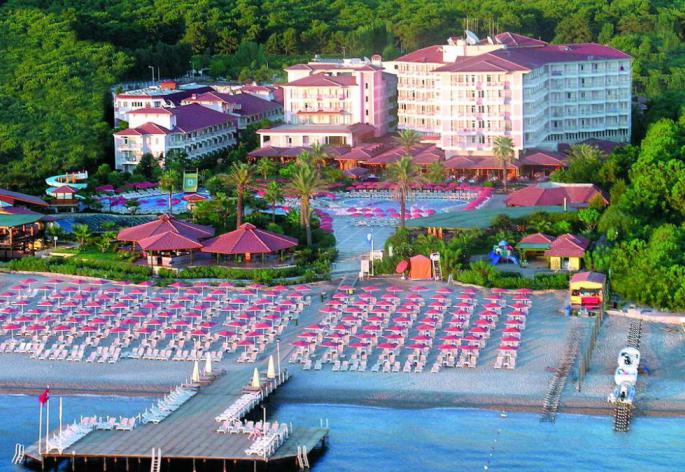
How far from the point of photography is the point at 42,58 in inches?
4306

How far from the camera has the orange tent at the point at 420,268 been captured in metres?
64.4

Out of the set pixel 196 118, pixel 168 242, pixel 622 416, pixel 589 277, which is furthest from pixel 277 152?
pixel 622 416

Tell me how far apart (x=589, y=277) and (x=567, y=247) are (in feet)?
17.6

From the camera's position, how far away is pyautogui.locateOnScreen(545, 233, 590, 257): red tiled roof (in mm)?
64875

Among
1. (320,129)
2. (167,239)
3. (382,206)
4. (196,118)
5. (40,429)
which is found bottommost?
(40,429)

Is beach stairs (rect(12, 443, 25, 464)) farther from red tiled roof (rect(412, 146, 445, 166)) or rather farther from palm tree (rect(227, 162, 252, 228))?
red tiled roof (rect(412, 146, 445, 166))

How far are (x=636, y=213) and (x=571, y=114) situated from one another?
27312mm

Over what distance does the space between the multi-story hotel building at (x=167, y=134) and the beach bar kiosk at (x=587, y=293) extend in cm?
3766

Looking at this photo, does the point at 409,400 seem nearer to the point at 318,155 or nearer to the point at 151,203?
the point at 151,203

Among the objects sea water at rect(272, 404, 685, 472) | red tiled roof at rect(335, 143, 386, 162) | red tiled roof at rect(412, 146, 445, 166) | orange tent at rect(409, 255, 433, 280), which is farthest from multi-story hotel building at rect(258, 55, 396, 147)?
sea water at rect(272, 404, 685, 472)

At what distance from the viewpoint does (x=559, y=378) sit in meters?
50.6

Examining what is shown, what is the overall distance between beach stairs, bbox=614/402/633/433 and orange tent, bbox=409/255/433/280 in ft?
56.7

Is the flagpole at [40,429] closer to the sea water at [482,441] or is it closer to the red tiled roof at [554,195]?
the sea water at [482,441]

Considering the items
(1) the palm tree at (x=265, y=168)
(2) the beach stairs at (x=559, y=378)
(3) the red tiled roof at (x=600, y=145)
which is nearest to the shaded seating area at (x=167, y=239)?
(2) the beach stairs at (x=559, y=378)
